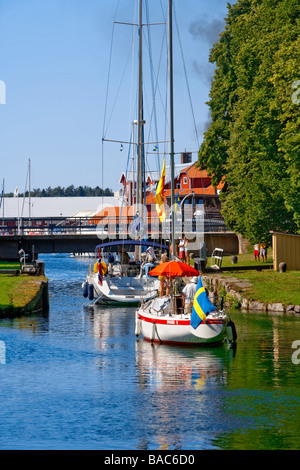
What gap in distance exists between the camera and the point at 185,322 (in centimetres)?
3234

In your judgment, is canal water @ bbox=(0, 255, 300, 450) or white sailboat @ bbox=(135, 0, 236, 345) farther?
white sailboat @ bbox=(135, 0, 236, 345)

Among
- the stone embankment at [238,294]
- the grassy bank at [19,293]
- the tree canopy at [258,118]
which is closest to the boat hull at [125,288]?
the grassy bank at [19,293]

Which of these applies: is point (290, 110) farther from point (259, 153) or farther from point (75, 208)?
point (75, 208)

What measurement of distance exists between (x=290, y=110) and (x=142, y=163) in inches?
526

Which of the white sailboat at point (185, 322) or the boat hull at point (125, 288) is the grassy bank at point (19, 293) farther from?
the white sailboat at point (185, 322)

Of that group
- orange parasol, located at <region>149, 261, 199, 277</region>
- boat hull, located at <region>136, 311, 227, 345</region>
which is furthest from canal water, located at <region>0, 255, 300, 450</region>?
orange parasol, located at <region>149, 261, 199, 277</region>

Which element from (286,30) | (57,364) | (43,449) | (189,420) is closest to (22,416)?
(43,449)

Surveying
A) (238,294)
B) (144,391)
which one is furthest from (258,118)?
(144,391)

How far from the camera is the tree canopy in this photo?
48.2 m

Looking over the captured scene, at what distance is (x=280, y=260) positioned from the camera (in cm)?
5547
